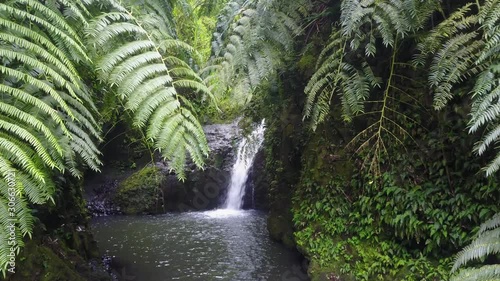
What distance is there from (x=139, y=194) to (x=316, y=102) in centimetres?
755

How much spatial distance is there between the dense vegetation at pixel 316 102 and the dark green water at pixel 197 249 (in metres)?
0.96

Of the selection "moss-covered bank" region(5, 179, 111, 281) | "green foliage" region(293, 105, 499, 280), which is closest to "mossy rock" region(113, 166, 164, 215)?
"moss-covered bank" region(5, 179, 111, 281)

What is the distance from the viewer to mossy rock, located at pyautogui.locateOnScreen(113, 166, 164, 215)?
9586mm

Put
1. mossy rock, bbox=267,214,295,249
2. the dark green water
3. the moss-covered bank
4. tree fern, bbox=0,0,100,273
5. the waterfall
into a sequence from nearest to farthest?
tree fern, bbox=0,0,100,273, the moss-covered bank, the dark green water, mossy rock, bbox=267,214,295,249, the waterfall

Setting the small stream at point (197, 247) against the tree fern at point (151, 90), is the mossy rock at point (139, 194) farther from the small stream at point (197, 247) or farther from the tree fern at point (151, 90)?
the tree fern at point (151, 90)

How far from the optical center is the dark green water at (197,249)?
5.16 m

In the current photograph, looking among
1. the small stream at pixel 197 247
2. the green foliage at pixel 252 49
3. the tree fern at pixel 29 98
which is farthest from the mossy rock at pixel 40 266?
the green foliage at pixel 252 49

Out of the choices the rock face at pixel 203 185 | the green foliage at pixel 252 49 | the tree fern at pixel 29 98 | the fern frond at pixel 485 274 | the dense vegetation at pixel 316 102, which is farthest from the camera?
the rock face at pixel 203 185

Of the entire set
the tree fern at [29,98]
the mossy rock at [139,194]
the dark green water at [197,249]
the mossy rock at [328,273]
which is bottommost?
the dark green water at [197,249]

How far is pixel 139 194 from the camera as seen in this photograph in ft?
32.3

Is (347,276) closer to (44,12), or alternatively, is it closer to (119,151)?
(44,12)

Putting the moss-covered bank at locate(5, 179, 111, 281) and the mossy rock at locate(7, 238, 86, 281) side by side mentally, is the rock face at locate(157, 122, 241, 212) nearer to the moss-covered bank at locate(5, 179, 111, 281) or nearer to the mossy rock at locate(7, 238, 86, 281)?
the moss-covered bank at locate(5, 179, 111, 281)

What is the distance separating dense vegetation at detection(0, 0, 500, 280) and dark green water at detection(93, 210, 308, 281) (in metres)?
0.96

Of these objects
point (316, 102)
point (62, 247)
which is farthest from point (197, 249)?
point (316, 102)
